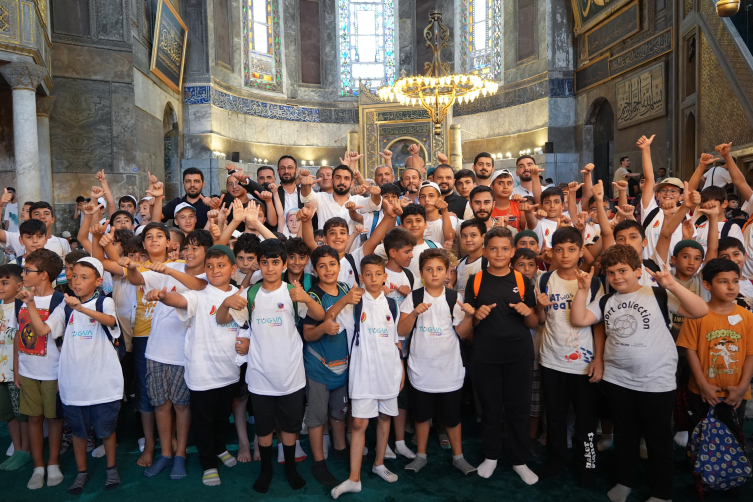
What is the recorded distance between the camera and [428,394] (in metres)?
3.09

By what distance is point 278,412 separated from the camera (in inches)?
116

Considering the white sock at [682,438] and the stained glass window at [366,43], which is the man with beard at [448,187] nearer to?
the white sock at [682,438]

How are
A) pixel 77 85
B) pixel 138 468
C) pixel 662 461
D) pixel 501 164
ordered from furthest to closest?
pixel 501 164, pixel 77 85, pixel 138 468, pixel 662 461

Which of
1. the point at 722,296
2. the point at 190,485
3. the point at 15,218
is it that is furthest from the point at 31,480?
the point at 15,218

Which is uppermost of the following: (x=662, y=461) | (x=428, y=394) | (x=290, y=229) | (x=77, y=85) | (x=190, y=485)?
(x=77, y=85)

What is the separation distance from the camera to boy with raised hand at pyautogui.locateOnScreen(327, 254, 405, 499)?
292 centimetres

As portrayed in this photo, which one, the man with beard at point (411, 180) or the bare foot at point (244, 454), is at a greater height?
the man with beard at point (411, 180)

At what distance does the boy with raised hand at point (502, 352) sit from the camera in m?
3.02

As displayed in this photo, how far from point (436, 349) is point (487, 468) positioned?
0.78m

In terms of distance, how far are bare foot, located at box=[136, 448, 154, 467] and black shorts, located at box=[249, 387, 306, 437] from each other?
84 cm

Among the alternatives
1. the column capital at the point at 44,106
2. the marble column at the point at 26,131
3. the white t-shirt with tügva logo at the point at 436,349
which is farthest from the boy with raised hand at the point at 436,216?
the column capital at the point at 44,106

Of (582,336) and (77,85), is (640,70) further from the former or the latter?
(77,85)

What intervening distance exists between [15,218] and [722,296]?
8736 mm

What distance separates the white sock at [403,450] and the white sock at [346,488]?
19.2 inches
